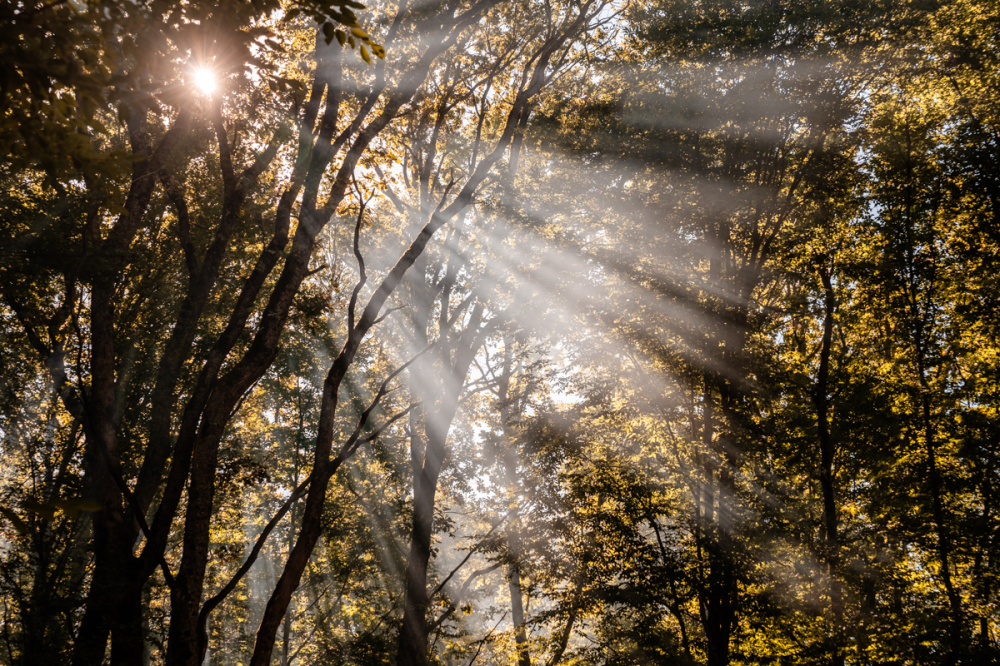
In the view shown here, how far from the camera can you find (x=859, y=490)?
927cm

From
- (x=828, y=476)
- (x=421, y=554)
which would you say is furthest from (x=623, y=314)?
(x=421, y=554)

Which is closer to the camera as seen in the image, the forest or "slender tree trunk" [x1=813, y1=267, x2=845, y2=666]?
the forest

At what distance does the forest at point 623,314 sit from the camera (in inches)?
235

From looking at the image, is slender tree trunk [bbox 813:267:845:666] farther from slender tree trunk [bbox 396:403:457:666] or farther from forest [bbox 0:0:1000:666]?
slender tree trunk [bbox 396:403:457:666]

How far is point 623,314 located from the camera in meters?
9.09

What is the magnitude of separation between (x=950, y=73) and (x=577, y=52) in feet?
22.4

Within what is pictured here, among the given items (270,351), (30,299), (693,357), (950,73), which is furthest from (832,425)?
(30,299)

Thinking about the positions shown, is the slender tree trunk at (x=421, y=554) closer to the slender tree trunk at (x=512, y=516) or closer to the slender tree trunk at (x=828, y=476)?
the slender tree trunk at (x=512, y=516)

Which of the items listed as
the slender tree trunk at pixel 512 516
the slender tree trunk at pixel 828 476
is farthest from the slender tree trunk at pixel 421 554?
the slender tree trunk at pixel 828 476

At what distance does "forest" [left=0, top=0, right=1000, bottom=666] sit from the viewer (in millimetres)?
5965

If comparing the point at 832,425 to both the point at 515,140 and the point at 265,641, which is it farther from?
the point at 265,641

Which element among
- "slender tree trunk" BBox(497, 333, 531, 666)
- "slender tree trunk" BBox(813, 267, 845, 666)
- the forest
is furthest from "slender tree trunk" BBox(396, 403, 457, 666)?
"slender tree trunk" BBox(813, 267, 845, 666)

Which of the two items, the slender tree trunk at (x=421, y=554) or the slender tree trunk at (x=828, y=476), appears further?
the slender tree trunk at (x=421, y=554)

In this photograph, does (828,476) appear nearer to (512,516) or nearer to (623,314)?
(623,314)
